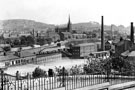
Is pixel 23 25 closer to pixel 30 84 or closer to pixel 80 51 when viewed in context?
pixel 80 51

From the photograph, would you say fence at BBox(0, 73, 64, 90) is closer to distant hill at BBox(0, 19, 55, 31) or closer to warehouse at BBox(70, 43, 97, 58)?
warehouse at BBox(70, 43, 97, 58)

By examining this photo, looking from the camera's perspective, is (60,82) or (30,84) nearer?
(30,84)

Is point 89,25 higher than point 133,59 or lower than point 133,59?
higher

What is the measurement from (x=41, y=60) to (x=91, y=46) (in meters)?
15.6

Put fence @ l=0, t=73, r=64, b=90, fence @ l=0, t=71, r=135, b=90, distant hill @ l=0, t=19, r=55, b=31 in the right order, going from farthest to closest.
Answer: distant hill @ l=0, t=19, r=55, b=31, fence @ l=0, t=71, r=135, b=90, fence @ l=0, t=73, r=64, b=90

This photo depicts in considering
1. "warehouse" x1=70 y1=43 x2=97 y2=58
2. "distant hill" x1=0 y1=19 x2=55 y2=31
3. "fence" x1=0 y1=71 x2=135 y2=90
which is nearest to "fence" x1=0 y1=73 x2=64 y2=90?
"fence" x1=0 y1=71 x2=135 y2=90

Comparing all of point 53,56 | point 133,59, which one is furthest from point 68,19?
point 133,59

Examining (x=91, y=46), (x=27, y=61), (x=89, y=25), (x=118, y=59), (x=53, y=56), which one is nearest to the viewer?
(x=118, y=59)

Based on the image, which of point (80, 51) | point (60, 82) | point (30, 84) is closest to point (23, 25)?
point (80, 51)

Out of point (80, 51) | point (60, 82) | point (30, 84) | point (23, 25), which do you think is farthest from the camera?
point (23, 25)

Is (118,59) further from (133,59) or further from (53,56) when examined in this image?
(53,56)

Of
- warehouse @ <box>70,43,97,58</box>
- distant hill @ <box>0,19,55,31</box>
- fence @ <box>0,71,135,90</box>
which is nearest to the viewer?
fence @ <box>0,71,135,90</box>

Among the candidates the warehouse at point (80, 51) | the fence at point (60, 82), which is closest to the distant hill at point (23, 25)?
the warehouse at point (80, 51)

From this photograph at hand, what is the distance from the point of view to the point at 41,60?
127 feet
